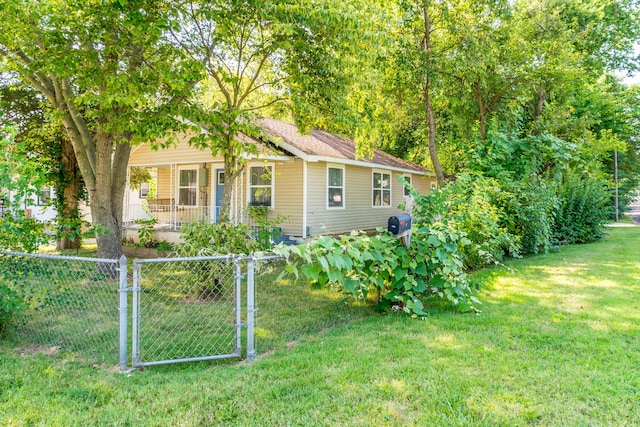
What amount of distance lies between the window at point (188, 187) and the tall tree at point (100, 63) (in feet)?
17.9

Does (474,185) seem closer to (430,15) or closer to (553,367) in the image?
(430,15)

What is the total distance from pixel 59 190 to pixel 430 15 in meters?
11.0

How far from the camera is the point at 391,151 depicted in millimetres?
22844

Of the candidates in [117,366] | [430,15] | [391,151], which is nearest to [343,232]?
[430,15]


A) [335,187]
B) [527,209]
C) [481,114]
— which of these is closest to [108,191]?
[335,187]

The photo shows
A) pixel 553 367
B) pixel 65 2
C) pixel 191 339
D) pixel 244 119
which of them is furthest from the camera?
pixel 244 119

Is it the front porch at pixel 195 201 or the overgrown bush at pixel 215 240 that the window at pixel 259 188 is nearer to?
the front porch at pixel 195 201

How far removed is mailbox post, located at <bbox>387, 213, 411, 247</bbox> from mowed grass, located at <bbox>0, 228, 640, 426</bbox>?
40.5 inches

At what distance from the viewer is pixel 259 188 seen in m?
12.1

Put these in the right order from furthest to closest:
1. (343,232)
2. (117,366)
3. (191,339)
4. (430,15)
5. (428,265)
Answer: (343,232) → (430,15) → (428,265) → (191,339) → (117,366)

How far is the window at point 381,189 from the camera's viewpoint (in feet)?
48.9

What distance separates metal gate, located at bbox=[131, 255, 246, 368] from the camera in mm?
3643

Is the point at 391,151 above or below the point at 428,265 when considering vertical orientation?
above

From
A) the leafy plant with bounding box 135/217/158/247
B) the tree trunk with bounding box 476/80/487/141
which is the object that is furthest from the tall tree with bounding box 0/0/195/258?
the tree trunk with bounding box 476/80/487/141
